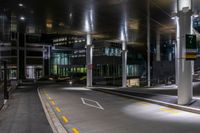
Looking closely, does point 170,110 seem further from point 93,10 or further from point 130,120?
point 93,10

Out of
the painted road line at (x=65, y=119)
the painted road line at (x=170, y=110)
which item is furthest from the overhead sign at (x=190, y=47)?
the painted road line at (x=65, y=119)

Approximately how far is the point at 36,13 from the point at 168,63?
30.4 meters

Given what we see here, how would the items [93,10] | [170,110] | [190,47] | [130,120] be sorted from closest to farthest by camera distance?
[130,120] < [170,110] < [190,47] < [93,10]

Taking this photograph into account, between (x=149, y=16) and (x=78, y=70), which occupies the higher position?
(x=149, y=16)

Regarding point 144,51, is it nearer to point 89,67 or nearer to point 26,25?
point 89,67

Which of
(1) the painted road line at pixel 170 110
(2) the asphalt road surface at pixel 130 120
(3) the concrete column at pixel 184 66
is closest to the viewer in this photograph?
(2) the asphalt road surface at pixel 130 120

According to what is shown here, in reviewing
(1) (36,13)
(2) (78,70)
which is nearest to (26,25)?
(1) (36,13)

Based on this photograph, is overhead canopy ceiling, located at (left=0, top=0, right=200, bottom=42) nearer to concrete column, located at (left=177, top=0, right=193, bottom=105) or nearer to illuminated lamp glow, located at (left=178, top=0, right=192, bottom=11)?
illuminated lamp glow, located at (left=178, top=0, right=192, bottom=11)

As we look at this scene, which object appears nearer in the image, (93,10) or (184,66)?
(184,66)

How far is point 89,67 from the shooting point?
109 feet

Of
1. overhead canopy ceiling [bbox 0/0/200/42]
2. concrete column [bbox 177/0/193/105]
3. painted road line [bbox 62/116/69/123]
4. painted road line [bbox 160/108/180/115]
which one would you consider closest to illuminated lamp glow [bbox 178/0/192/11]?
concrete column [bbox 177/0/193/105]

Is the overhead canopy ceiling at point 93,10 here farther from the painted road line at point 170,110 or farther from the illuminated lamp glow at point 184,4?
the painted road line at point 170,110

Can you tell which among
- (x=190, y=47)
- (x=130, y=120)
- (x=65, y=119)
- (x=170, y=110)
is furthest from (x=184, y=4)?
(x=65, y=119)

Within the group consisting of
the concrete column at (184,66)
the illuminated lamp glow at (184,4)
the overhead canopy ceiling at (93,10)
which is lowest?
the concrete column at (184,66)
